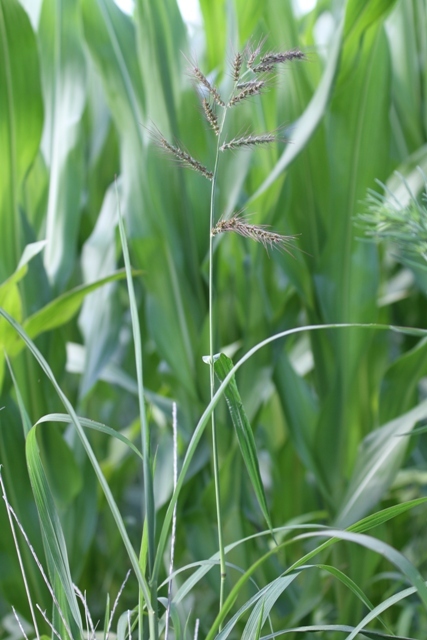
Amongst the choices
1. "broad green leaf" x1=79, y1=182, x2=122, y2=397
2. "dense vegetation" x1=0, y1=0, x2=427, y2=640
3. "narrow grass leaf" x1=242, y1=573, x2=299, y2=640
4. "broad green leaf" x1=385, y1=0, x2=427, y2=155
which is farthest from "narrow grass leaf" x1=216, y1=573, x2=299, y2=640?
"broad green leaf" x1=385, y1=0, x2=427, y2=155

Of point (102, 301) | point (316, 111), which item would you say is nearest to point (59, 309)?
point (102, 301)

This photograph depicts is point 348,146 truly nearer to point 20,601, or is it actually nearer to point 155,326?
point 155,326

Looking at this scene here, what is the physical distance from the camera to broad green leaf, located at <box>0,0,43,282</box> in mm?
617

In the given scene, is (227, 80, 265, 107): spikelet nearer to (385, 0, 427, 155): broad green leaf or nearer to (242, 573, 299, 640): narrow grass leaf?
(242, 573, 299, 640): narrow grass leaf

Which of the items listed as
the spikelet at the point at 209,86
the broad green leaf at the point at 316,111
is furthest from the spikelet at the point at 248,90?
the broad green leaf at the point at 316,111

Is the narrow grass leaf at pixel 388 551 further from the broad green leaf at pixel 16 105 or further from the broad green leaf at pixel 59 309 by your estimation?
the broad green leaf at pixel 16 105

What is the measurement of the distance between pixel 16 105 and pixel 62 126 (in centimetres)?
11

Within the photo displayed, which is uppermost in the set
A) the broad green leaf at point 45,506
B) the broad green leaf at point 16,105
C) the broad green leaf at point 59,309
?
the broad green leaf at point 16,105

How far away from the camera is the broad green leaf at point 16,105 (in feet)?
2.02

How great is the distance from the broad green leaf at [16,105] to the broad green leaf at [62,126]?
0.22 feet

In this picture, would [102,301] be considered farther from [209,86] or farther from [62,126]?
[209,86]

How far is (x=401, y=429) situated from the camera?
0.61m

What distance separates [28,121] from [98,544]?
616 millimetres

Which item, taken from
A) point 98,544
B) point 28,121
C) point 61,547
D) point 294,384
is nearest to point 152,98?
point 28,121
